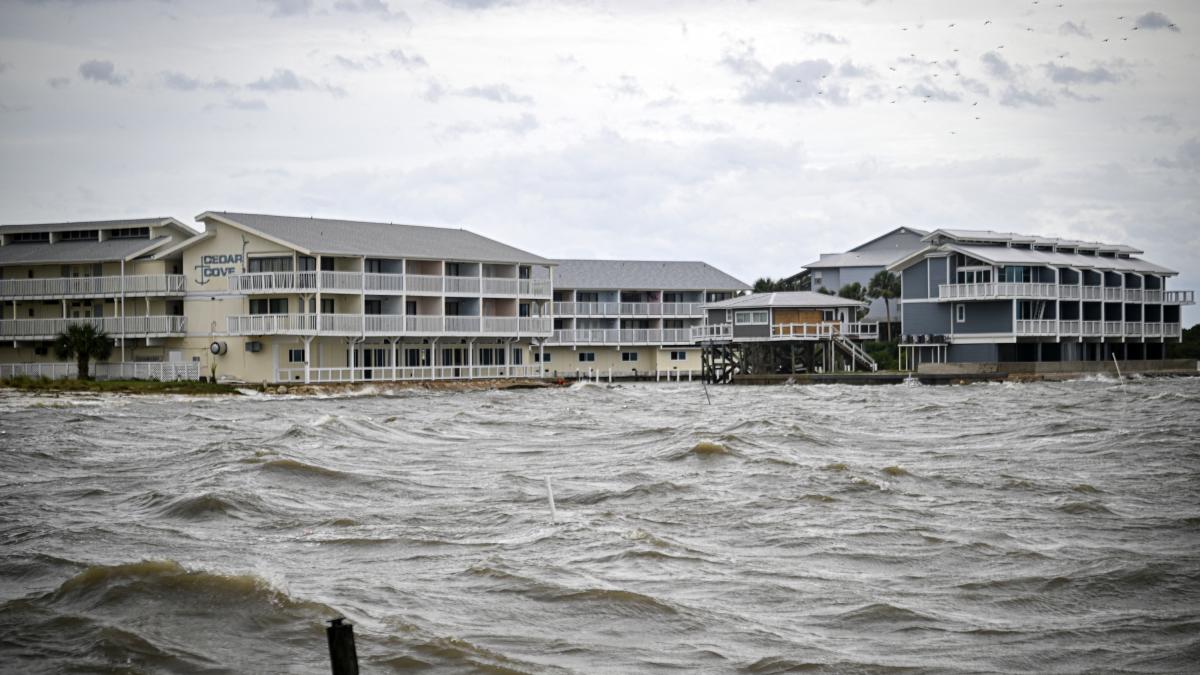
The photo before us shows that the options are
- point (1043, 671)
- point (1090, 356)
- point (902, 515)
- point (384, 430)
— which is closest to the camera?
point (1043, 671)

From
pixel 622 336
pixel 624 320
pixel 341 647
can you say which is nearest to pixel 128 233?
pixel 622 336

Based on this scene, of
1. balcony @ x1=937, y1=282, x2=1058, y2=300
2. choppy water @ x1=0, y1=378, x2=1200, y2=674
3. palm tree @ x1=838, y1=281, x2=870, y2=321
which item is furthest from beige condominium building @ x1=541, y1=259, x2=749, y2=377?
choppy water @ x1=0, y1=378, x2=1200, y2=674

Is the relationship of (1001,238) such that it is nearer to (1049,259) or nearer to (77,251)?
(1049,259)

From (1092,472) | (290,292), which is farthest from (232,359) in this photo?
(1092,472)

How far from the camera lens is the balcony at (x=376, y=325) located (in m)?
50.7

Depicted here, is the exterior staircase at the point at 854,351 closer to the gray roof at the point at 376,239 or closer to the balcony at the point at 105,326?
the gray roof at the point at 376,239

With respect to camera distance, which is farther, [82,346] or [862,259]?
[862,259]

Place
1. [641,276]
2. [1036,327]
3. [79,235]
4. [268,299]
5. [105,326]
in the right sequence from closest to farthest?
[268,299] → [105,326] → [79,235] → [1036,327] → [641,276]

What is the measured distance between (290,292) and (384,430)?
77.9ft

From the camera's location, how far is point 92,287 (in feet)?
180

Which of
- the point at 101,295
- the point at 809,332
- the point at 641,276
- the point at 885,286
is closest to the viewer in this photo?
the point at 101,295

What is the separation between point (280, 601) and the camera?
35.2ft

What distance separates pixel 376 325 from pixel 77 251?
1444 centimetres

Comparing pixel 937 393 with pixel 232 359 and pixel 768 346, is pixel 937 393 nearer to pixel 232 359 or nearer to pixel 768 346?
pixel 768 346
